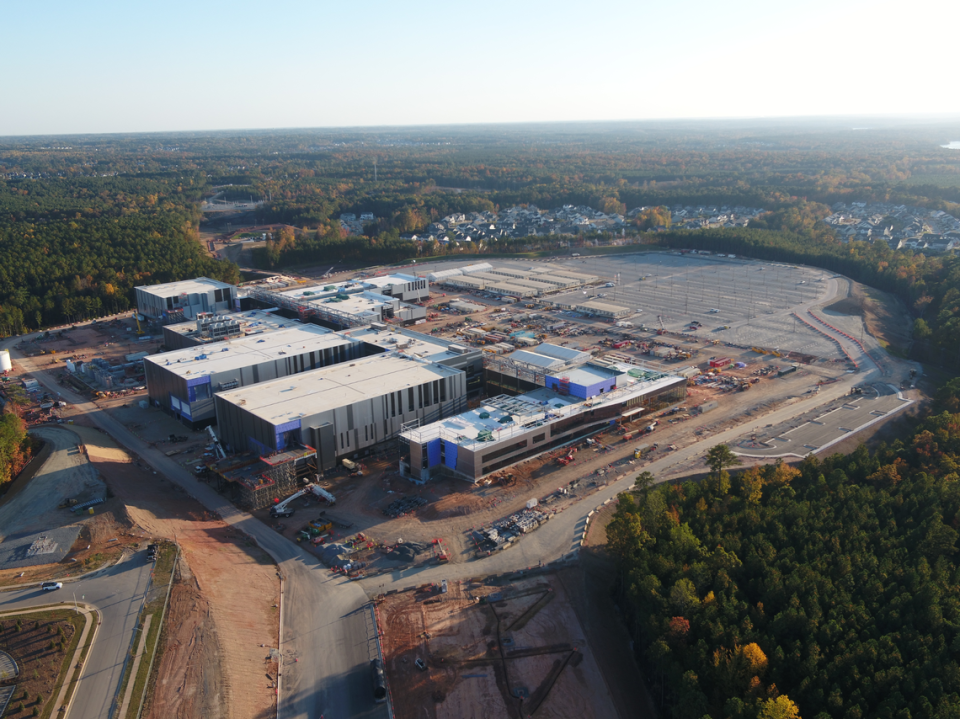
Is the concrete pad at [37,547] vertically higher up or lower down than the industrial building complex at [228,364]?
lower down

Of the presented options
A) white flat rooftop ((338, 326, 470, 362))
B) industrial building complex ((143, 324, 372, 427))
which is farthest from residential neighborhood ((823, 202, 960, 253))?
industrial building complex ((143, 324, 372, 427))

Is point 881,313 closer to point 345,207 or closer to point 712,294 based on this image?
point 712,294

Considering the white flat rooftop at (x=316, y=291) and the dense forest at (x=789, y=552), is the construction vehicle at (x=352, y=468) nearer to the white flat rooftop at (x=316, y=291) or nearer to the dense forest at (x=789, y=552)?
the dense forest at (x=789, y=552)

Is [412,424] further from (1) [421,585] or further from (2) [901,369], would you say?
(2) [901,369]

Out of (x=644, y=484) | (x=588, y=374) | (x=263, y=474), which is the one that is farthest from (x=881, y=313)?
(x=263, y=474)

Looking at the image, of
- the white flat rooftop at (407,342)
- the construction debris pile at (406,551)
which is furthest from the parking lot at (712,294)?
the construction debris pile at (406,551)

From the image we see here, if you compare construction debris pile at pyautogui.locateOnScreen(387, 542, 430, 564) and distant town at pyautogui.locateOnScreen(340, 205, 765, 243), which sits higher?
construction debris pile at pyautogui.locateOnScreen(387, 542, 430, 564)

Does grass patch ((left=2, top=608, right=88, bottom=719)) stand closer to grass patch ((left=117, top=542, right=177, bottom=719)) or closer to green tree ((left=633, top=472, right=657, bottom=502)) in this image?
grass patch ((left=117, top=542, right=177, bottom=719))
